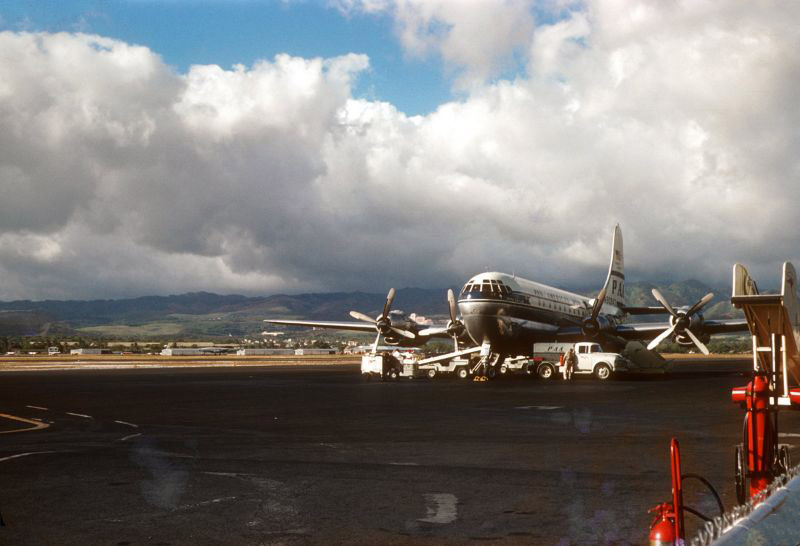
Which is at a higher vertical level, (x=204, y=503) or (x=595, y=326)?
(x=595, y=326)

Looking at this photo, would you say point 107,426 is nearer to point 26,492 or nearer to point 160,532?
point 26,492

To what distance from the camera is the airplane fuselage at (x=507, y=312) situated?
45625 mm

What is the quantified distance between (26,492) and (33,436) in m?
7.54

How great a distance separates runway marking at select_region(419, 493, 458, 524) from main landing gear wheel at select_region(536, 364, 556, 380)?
3601 cm

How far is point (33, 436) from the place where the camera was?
56.5 feet

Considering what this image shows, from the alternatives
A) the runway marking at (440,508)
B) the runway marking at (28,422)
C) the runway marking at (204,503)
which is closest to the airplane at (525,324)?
the runway marking at (28,422)

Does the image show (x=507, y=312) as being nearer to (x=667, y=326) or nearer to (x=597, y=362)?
(x=597, y=362)

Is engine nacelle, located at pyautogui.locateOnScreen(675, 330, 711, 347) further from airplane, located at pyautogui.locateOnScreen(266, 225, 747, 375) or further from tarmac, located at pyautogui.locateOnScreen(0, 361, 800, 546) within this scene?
tarmac, located at pyautogui.locateOnScreen(0, 361, 800, 546)

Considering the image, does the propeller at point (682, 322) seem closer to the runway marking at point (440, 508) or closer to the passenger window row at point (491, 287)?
the passenger window row at point (491, 287)

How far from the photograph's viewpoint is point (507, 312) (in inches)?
1812

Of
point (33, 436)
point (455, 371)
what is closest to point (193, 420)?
point (33, 436)

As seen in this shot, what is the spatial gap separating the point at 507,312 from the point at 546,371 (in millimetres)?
4448

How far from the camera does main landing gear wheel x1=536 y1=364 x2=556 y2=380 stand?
4509 centimetres

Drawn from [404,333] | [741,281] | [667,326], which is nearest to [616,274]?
[667,326]
